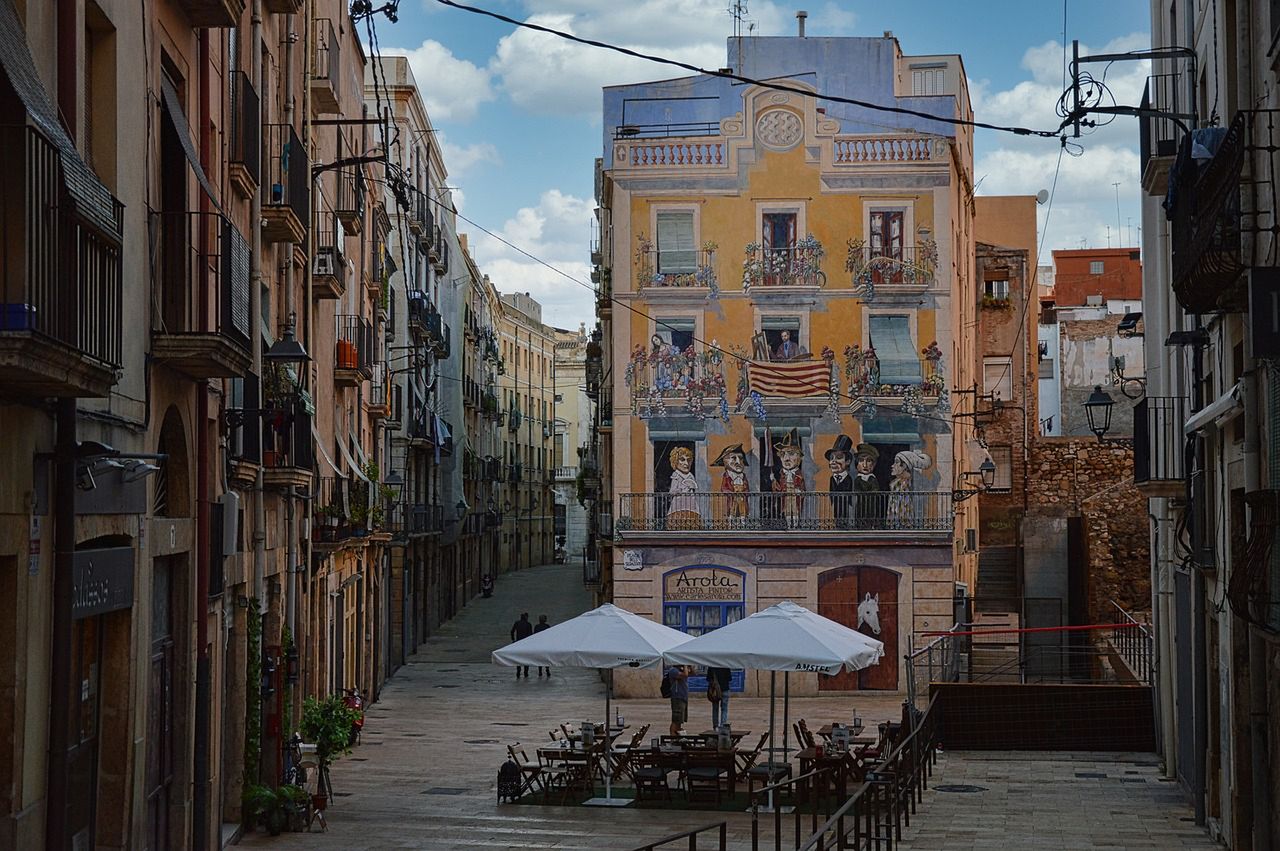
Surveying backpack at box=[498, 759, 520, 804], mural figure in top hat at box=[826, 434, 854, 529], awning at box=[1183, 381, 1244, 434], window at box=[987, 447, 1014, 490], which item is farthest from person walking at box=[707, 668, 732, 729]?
window at box=[987, 447, 1014, 490]

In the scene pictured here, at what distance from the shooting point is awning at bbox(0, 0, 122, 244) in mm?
8086

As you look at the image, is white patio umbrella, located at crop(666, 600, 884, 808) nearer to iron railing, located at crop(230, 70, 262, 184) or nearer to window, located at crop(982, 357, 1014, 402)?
iron railing, located at crop(230, 70, 262, 184)

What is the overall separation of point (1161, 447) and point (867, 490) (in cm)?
1466

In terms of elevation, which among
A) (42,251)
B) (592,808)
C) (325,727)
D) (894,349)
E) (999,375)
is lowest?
(592,808)

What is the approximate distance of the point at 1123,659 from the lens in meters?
29.0

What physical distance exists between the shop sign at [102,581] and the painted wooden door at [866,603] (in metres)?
24.9

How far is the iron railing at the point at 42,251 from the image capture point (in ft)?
25.6

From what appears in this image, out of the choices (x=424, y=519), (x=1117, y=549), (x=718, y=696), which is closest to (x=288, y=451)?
(x=718, y=696)

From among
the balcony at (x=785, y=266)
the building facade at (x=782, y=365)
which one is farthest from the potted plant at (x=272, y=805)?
the balcony at (x=785, y=266)

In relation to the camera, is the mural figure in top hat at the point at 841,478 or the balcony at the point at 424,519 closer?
the mural figure in top hat at the point at 841,478

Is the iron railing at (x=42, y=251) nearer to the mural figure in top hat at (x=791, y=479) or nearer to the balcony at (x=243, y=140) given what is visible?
the balcony at (x=243, y=140)

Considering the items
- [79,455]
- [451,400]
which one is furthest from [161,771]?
[451,400]

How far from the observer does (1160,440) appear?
21.2m

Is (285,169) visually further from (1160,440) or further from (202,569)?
(1160,440)
